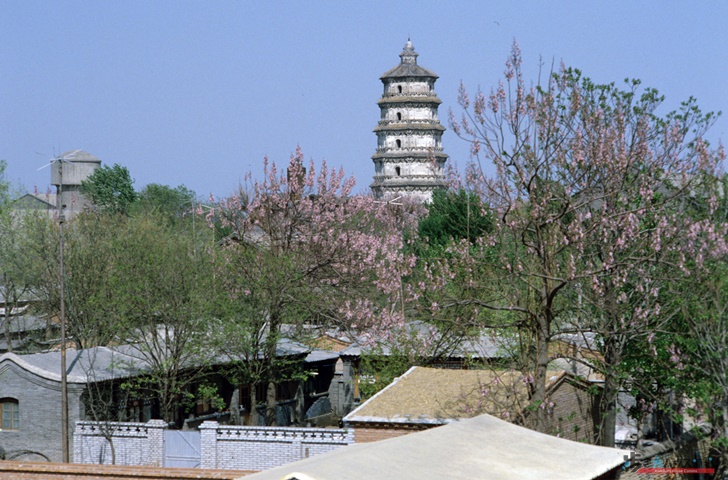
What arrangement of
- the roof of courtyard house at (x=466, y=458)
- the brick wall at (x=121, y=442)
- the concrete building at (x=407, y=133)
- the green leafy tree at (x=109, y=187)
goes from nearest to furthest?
the roof of courtyard house at (x=466, y=458)
the brick wall at (x=121, y=442)
the concrete building at (x=407, y=133)
the green leafy tree at (x=109, y=187)

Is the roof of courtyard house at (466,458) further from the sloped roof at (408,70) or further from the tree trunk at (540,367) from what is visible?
the sloped roof at (408,70)

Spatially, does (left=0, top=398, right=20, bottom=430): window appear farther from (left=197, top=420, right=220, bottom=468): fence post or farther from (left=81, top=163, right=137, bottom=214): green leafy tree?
(left=81, top=163, right=137, bottom=214): green leafy tree

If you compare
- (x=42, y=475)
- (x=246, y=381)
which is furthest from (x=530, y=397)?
Result: (x=246, y=381)

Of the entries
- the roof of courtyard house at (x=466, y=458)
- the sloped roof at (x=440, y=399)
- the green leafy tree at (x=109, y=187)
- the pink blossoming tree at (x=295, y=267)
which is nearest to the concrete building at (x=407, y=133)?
the green leafy tree at (x=109, y=187)

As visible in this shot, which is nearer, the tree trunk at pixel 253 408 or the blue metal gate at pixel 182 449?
the blue metal gate at pixel 182 449

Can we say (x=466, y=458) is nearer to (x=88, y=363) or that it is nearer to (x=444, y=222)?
(x=88, y=363)

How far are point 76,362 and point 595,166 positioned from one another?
17.5 meters

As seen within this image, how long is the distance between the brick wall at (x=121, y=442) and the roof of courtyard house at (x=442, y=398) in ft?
21.3

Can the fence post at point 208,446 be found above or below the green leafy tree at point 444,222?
below

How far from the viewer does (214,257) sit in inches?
1437

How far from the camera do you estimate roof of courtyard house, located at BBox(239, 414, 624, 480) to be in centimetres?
1347

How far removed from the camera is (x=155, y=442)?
28531mm

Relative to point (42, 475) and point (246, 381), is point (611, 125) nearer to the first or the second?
point (42, 475)

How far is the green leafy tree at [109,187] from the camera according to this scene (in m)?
104
